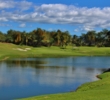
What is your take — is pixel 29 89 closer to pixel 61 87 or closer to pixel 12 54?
pixel 61 87

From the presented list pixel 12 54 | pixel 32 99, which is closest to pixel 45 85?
pixel 32 99

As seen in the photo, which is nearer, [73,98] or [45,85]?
[73,98]

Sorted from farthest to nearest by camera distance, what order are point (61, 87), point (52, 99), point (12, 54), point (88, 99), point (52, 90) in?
point (12, 54), point (61, 87), point (52, 90), point (52, 99), point (88, 99)

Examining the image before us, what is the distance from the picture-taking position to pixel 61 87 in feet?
154

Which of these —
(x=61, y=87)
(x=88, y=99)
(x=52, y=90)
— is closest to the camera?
(x=88, y=99)

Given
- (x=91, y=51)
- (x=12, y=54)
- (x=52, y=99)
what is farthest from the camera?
(x=91, y=51)

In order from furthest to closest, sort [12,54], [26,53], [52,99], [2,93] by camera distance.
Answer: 1. [26,53]
2. [12,54]
3. [2,93]
4. [52,99]

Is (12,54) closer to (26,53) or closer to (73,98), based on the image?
(26,53)

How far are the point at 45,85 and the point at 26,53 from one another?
90.5 m

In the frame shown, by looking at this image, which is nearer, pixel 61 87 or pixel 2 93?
pixel 2 93

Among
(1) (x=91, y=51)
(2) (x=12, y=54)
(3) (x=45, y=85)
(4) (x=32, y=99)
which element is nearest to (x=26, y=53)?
(2) (x=12, y=54)

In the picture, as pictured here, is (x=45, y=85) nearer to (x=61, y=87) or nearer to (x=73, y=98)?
(x=61, y=87)

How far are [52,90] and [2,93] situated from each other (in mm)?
8231

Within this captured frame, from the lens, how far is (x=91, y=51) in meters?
175
